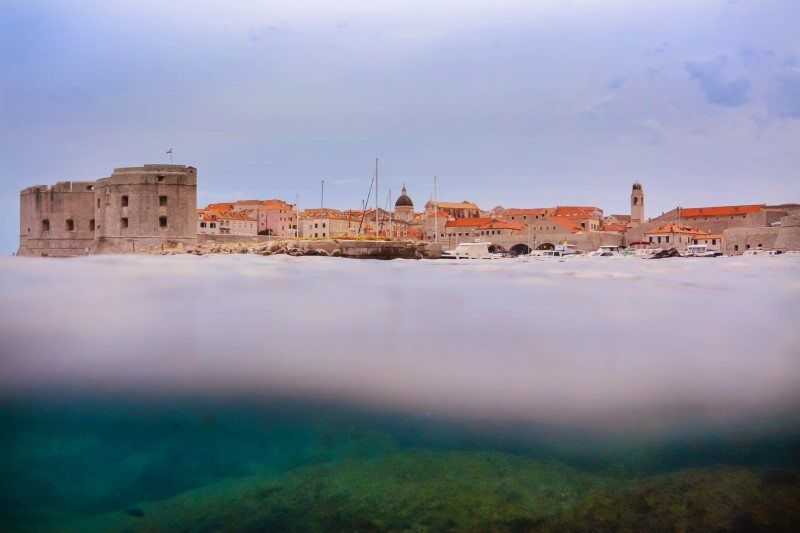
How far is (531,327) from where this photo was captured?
6211mm

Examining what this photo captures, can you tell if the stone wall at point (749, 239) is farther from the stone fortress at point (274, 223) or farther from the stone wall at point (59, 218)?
the stone wall at point (59, 218)

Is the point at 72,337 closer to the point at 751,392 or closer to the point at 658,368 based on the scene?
the point at 658,368

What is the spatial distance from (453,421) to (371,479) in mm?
768

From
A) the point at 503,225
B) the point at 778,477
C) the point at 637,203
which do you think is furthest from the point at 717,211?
the point at 778,477

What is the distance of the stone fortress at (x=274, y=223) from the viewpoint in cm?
2603

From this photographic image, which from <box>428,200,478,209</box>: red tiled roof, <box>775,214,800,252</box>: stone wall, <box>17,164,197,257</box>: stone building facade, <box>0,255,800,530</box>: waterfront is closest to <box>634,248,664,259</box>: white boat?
<box>775,214,800,252</box>: stone wall

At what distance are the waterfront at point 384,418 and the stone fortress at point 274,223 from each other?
2051 cm

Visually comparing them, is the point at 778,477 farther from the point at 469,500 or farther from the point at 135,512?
the point at 135,512

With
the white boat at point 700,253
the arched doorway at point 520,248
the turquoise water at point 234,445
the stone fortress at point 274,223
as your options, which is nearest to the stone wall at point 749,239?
the stone fortress at point 274,223

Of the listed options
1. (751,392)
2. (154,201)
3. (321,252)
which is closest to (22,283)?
(751,392)

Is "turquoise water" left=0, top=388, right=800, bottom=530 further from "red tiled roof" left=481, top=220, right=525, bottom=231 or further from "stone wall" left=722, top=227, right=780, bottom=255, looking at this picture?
"red tiled roof" left=481, top=220, right=525, bottom=231

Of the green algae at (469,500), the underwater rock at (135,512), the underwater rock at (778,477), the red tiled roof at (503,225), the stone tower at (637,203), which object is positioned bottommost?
the underwater rock at (135,512)

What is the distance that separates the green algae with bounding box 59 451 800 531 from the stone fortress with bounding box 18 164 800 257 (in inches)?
904

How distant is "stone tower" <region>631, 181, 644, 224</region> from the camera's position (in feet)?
230
